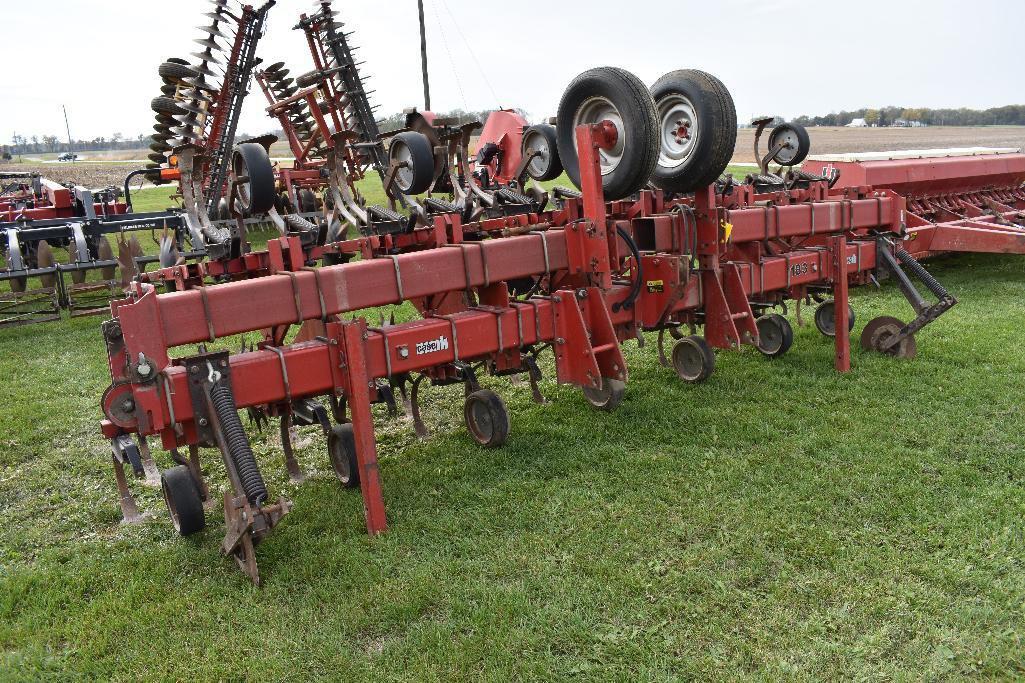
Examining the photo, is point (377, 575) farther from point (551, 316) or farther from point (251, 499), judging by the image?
point (551, 316)

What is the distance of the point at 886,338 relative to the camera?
261 inches

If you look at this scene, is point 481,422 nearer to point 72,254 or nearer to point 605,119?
point 605,119

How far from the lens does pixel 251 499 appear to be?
357cm

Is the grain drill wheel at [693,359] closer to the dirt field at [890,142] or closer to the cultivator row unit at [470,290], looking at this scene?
the cultivator row unit at [470,290]

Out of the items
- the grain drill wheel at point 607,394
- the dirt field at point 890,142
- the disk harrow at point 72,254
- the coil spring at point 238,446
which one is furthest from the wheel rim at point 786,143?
the dirt field at point 890,142

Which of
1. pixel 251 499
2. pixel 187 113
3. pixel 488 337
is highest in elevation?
pixel 187 113

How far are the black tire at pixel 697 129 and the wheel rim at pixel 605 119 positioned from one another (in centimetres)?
28

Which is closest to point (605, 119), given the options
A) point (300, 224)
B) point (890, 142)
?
point (300, 224)

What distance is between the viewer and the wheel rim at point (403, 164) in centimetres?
574

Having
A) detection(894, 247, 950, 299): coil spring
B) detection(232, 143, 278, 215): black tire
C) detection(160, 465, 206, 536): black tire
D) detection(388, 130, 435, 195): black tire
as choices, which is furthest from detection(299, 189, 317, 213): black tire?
detection(160, 465, 206, 536): black tire

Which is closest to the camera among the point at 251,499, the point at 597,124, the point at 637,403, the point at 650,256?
the point at 251,499

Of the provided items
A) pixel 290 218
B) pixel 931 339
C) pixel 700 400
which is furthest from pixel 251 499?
pixel 931 339

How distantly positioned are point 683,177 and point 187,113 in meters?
10.6

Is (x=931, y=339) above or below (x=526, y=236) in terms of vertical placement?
below
